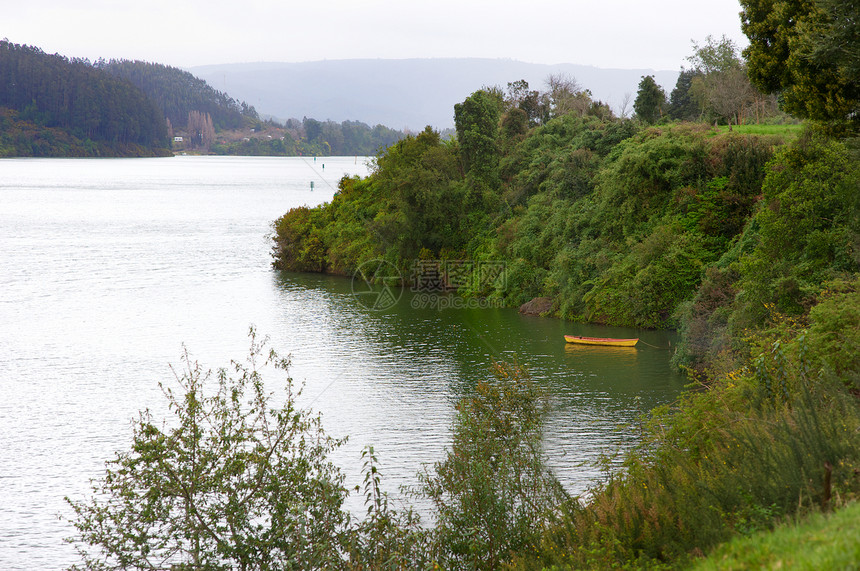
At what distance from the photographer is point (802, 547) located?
23.3 feet

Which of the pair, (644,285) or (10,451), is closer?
(10,451)

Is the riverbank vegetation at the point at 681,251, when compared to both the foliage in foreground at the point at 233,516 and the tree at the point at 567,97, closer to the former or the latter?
the tree at the point at 567,97

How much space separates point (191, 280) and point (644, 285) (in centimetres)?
4029

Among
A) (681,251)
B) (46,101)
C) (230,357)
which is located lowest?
(230,357)

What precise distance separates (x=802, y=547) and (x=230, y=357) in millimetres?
34060

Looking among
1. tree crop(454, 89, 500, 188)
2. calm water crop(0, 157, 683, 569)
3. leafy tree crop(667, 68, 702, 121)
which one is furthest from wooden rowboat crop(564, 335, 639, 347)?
leafy tree crop(667, 68, 702, 121)

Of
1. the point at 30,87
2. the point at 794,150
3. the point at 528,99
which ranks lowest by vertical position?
the point at 794,150

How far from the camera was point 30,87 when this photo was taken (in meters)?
188

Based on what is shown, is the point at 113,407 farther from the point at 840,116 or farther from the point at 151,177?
the point at 151,177

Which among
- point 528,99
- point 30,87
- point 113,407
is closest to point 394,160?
point 528,99

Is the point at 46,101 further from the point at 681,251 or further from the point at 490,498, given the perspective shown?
the point at 490,498

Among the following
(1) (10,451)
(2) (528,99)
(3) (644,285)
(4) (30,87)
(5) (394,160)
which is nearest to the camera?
(1) (10,451)
